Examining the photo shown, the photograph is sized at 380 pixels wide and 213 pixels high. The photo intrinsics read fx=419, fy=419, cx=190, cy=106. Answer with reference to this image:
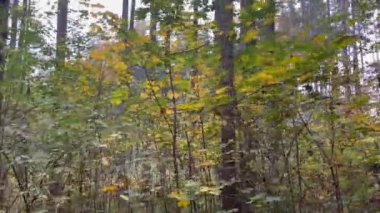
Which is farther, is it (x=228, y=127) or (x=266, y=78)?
(x=228, y=127)

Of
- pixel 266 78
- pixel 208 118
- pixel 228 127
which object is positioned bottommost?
pixel 228 127

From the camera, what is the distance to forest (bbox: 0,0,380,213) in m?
3.69

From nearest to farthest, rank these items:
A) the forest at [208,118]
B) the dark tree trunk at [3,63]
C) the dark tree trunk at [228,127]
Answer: the forest at [208,118], the dark tree trunk at [228,127], the dark tree trunk at [3,63]

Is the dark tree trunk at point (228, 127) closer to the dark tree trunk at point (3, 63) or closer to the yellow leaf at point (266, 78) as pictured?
the yellow leaf at point (266, 78)

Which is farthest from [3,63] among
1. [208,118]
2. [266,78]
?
[266,78]

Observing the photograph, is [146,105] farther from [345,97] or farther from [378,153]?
[378,153]

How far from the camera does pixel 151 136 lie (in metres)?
5.20

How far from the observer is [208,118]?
4.68 meters

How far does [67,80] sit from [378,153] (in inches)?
162

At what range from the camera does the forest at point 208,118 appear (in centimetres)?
369

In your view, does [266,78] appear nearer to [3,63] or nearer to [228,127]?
[228,127]

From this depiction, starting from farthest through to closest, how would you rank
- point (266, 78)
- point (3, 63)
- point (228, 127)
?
point (3, 63)
point (228, 127)
point (266, 78)

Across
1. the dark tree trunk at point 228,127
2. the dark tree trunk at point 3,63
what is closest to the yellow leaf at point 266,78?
the dark tree trunk at point 228,127

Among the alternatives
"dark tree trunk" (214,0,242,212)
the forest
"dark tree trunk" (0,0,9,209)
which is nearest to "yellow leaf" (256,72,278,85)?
the forest
